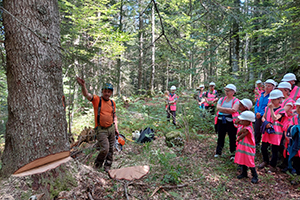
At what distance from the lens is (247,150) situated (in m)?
3.97

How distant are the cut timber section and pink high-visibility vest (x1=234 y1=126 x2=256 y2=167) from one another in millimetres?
3823

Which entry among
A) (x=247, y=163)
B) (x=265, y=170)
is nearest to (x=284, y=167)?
(x=265, y=170)

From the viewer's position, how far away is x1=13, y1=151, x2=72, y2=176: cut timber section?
7.91 feet

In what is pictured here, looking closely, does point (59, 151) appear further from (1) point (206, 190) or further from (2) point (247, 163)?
(2) point (247, 163)

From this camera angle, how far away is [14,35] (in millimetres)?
2428

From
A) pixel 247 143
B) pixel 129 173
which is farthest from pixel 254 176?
pixel 129 173

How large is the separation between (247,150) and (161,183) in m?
2.19

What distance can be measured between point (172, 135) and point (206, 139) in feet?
6.06

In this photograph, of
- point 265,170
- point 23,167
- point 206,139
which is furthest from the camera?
point 206,139

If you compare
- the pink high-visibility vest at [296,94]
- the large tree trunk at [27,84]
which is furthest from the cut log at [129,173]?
the pink high-visibility vest at [296,94]

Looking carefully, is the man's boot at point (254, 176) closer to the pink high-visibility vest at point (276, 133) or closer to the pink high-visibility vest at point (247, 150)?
the pink high-visibility vest at point (247, 150)

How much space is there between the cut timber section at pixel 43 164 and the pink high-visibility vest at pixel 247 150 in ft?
12.5

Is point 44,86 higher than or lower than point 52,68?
lower

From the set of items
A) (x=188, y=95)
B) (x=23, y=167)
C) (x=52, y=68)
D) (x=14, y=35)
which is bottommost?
(x=23, y=167)
